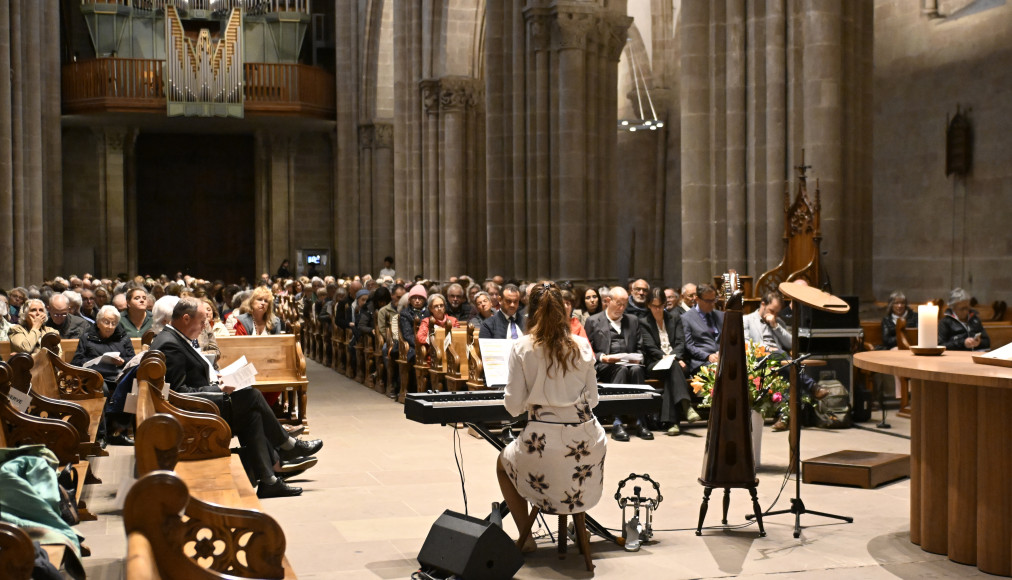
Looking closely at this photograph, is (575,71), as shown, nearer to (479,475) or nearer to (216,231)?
(479,475)

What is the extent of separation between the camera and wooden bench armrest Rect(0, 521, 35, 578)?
2395 millimetres

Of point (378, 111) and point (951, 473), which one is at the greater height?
point (378, 111)

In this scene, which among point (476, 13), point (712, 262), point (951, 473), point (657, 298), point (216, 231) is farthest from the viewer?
point (216, 231)

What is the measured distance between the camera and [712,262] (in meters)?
13.3

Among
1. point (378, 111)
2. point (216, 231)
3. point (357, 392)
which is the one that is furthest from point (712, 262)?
point (216, 231)

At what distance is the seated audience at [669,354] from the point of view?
1068cm

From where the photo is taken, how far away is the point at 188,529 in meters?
2.93

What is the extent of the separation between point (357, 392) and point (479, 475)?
21.2 ft

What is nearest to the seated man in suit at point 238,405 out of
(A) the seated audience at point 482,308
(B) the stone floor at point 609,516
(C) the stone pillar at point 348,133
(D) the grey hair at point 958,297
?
(B) the stone floor at point 609,516

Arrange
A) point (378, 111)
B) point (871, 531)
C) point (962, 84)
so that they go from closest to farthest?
1. point (871, 531)
2. point (962, 84)
3. point (378, 111)

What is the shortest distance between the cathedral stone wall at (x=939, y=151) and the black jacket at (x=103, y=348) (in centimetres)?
1289

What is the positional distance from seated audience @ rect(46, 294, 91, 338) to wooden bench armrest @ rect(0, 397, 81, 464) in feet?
18.2

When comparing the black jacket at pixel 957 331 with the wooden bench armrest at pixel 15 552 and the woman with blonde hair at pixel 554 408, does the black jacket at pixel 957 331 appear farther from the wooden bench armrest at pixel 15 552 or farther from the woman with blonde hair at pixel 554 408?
the wooden bench armrest at pixel 15 552

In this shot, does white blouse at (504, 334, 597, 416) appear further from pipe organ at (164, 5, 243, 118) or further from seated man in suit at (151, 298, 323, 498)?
pipe organ at (164, 5, 243, 118)
